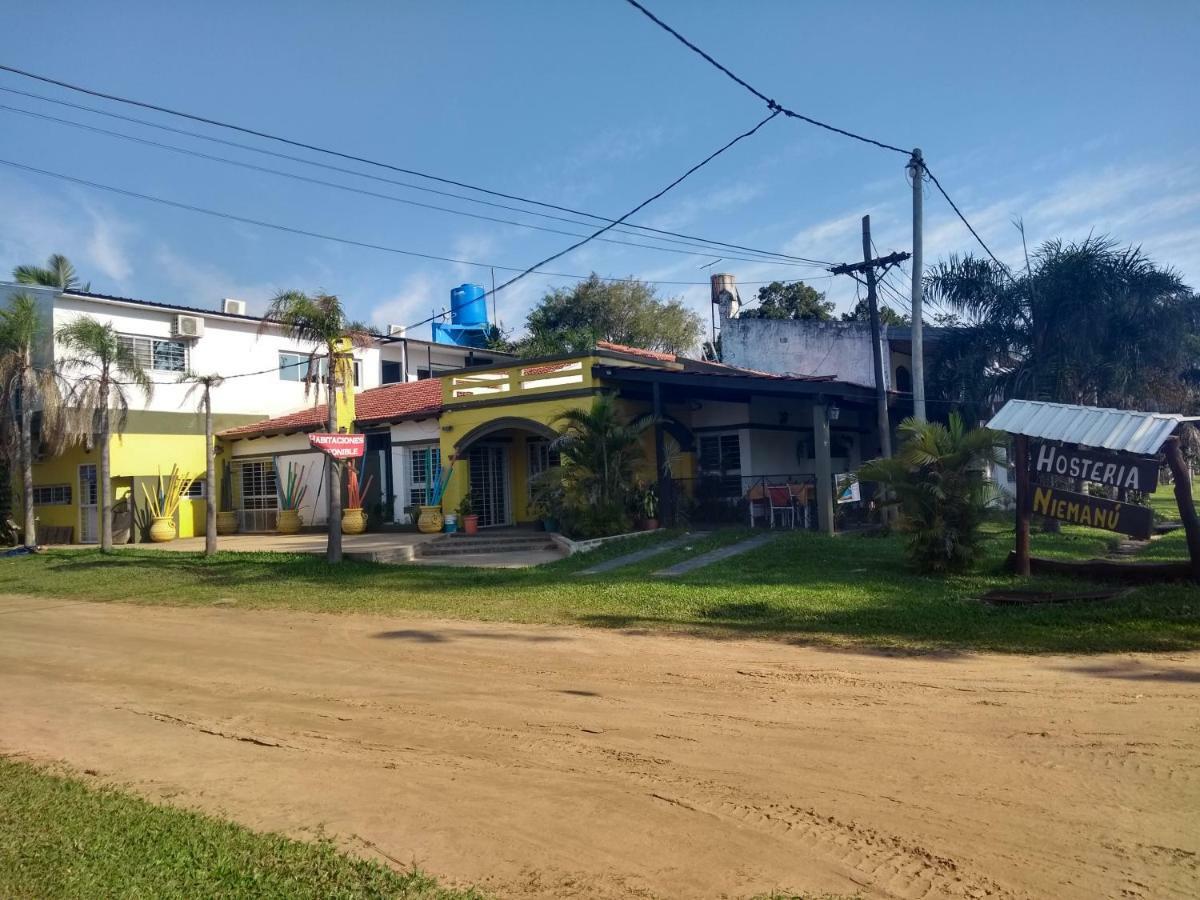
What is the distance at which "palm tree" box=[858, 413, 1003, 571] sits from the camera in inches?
490

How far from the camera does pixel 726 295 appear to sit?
3494cm

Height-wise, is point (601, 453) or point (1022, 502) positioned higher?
point (601, 453)

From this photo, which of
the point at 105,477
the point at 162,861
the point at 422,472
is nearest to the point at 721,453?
the point at 422,472

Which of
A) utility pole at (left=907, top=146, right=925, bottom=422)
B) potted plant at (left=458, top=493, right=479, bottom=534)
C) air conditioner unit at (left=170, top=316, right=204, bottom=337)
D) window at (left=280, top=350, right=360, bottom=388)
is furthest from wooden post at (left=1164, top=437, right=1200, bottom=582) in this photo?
air conditioner unit at (left=170, top=316, right=204, bottom=337)

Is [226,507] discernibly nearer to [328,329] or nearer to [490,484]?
[490,484]

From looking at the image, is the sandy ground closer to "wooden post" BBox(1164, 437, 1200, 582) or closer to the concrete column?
"wooden post" BBox(1164, 437, 1200, 582)

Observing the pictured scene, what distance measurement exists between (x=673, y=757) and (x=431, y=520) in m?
16.4

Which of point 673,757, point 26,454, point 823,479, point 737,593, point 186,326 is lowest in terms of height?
point 673,757

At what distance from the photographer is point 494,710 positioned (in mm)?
7004

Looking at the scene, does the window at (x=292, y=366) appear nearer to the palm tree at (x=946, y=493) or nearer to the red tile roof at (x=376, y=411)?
the red tile roof at (x=376, y=411)

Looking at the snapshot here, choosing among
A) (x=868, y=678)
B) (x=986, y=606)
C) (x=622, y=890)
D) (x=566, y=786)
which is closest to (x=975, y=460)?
(x=986, y=606)

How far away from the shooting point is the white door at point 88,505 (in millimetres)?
26922

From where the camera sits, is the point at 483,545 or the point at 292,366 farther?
the point at 292,366

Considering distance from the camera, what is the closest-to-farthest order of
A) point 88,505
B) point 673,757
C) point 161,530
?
point 673,757 → point 161,530 → point 88,505
